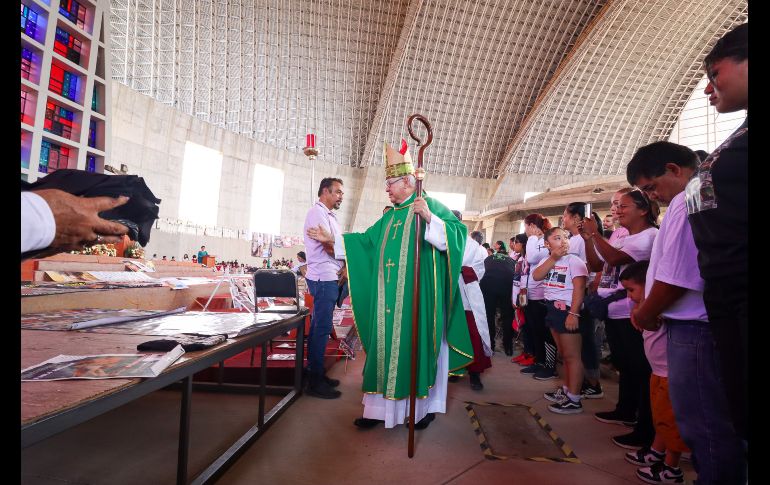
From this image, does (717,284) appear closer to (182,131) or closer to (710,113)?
(182,131)

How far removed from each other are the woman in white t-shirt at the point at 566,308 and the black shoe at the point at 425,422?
42.1 inches

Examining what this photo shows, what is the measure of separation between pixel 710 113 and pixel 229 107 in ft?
107

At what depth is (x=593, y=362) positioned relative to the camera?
12.1ft

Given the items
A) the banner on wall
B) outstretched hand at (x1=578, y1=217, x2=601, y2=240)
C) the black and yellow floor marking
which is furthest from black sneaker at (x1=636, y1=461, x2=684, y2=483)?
the banner on wall

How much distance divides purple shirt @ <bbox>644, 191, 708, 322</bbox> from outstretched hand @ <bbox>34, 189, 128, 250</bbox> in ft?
6.45

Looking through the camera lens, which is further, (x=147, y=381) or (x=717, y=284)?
(x=147, y=381)

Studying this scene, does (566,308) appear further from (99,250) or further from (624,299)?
(99,250)

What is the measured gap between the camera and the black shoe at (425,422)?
9.07 ft

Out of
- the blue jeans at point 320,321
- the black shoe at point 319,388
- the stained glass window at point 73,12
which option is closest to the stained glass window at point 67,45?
the stained glass window at point 73,12

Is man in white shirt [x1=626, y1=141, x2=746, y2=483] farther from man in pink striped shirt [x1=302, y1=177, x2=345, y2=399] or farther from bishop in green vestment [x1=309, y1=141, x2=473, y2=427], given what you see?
man in pink striped shirt [x1=302, y1=177, x2=345, y2=399]

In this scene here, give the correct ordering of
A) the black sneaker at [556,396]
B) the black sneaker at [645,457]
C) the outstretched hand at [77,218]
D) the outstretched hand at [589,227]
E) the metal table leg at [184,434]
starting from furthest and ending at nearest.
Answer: the black sneaker at [556,396] → the outstretched hand at [589,227] → the black sneaker at [645,457] → the metal table leg at [184,434] → the outstretched hand at [77,218]

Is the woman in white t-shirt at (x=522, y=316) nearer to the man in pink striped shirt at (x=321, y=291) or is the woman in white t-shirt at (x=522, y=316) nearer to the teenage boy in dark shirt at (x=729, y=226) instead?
the man in pink striped shirt at (x=321, y=291)

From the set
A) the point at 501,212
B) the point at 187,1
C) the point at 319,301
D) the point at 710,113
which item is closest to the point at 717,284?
the point at 319,301

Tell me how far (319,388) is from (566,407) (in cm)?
210
